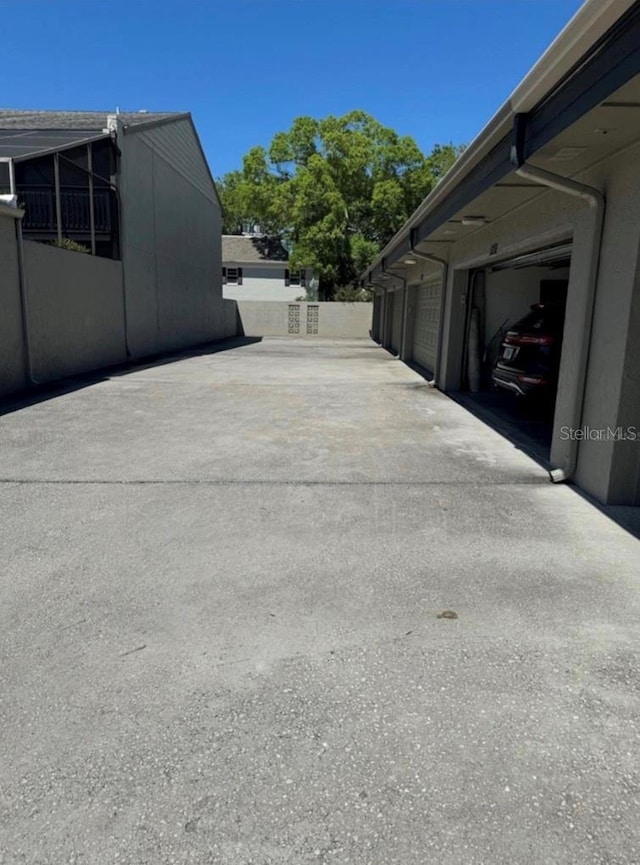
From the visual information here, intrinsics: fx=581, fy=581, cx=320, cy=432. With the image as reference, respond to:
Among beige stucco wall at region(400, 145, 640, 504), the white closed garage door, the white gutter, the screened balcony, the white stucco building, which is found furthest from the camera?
the white stucco building

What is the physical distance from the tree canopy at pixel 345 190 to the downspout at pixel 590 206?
88.9 ft

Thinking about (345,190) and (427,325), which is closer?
(427,325)

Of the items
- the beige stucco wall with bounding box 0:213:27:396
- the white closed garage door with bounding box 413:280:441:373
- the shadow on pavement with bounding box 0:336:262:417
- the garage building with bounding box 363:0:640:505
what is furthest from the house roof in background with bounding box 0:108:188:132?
the garage building with bounding box 363:0:640:505

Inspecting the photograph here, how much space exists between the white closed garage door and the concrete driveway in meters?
8.24

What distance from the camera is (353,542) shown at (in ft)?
12.6

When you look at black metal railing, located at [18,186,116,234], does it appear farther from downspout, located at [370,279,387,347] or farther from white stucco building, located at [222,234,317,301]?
white stucco building, located at [222,234,317,301]

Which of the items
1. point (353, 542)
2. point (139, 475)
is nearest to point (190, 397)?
point (139, 475)

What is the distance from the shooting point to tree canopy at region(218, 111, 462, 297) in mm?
30453

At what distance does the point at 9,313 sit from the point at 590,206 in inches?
332

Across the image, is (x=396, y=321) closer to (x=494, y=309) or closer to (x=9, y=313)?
(x=494, y=309)

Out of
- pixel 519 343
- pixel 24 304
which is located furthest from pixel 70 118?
pixel 519 343

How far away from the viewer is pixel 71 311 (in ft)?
38.0

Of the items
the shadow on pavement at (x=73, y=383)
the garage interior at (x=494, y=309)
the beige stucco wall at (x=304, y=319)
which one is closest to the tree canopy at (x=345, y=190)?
the beige stucco wall at (x=304, y=319)

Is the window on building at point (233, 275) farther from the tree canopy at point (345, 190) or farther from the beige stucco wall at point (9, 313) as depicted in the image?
the beige stucco wall at point (9, 313)
